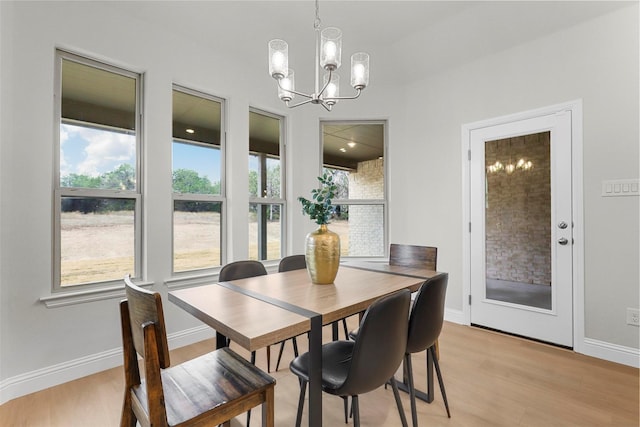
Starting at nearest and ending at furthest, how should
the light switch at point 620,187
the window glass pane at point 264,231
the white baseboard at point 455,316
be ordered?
the light switch at point 620,187 < the white baseboard at point 455,316 < the window glass pane at point 264,231

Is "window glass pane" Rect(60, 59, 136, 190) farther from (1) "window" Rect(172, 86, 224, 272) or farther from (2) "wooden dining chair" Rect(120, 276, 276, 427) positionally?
(2) "wooden dining chair" Rect(120, 276, 276, 427)

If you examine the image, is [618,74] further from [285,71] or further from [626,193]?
[285,71]

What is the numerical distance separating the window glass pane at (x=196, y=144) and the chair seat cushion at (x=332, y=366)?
2.11 meters

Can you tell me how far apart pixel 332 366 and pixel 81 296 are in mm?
2016

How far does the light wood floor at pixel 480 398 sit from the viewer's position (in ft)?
5.89

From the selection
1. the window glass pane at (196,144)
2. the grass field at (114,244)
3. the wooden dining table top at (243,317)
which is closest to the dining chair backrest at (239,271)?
the wooden dining table top at (243,317)

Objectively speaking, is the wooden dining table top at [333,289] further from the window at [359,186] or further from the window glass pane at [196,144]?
the window at [359,186]

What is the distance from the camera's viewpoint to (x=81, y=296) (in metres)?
2.30

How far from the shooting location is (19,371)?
6.70ft

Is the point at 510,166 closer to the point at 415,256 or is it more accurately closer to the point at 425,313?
the point at 415,256

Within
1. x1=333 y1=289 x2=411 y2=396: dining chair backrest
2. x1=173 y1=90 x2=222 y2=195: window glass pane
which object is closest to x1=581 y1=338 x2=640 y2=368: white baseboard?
x1=333 y1=289 x2=411 y2=396: dining chair backrest

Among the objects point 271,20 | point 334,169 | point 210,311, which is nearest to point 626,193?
point 334,169

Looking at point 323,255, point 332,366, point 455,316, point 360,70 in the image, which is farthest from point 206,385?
point 455,316

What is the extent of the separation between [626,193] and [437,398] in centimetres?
221
